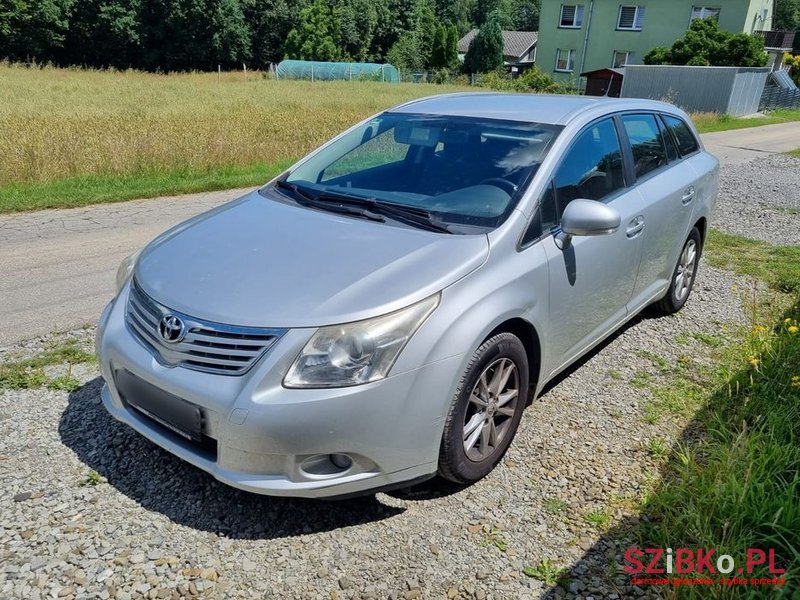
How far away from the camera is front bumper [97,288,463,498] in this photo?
2.46m

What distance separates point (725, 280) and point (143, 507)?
588 centimetres

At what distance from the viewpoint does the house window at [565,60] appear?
47188mm

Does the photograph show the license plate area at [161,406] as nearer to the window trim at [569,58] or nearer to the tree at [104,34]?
the window trim at [569,58]

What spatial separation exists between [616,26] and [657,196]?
151 feet

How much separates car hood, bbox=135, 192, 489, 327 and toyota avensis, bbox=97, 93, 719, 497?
0.01 metres

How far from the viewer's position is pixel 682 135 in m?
5.30

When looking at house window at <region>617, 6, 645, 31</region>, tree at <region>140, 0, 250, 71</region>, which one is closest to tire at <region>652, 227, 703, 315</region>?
house window at <region>617, 6, 645, 31</region>

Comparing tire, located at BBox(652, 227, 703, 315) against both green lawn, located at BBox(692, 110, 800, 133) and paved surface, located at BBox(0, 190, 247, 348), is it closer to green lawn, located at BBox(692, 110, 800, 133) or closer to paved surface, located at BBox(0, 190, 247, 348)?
paved surface, located at BBox(0, 190, 247, 348)

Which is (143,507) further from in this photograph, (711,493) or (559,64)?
(559,64)

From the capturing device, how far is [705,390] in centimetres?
412

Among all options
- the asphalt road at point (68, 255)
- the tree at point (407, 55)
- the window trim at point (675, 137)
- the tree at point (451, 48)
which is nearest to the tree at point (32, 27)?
the tree at point (407, 55)

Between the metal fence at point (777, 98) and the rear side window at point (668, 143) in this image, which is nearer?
the rear side window at point (668, 143)

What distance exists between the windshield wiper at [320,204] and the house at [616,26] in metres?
46.0

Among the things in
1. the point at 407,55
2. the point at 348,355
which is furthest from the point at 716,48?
the point at 348,355
